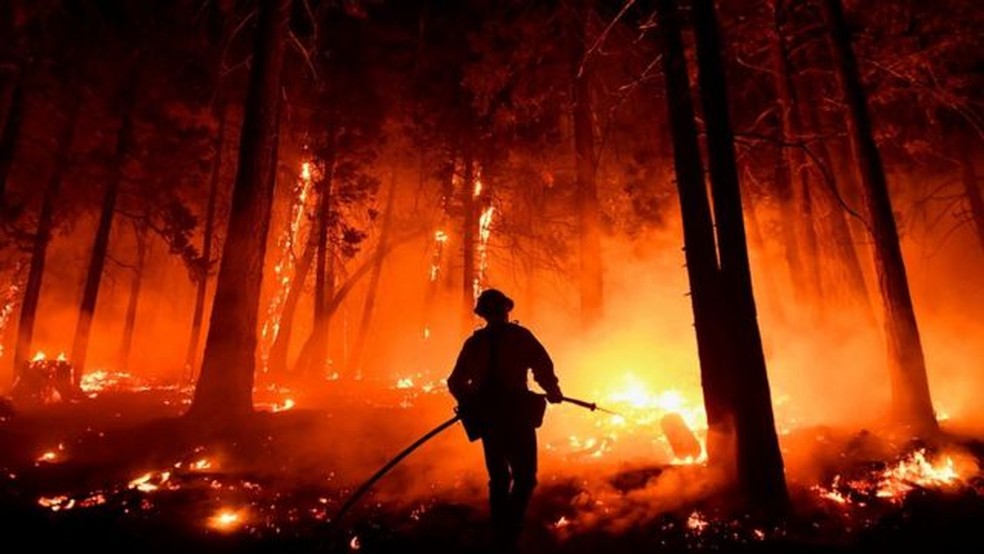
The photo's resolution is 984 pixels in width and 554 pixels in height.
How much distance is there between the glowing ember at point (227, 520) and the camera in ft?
21.6

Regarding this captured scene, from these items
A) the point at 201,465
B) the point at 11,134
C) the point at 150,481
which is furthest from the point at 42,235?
the point at 150,481

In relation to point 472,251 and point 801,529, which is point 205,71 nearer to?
point 472,251

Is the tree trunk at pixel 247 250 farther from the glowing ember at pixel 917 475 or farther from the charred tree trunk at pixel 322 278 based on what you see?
the glowing ember at pixel 917 475

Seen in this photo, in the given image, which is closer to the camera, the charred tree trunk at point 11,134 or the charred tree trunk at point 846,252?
the charred tree trunk at point 846,252

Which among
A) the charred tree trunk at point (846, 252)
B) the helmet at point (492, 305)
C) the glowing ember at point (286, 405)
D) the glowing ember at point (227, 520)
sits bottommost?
the glowing ember at point (227, 520)

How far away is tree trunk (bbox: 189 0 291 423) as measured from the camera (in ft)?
36.8

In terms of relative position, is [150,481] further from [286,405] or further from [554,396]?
[286,405]

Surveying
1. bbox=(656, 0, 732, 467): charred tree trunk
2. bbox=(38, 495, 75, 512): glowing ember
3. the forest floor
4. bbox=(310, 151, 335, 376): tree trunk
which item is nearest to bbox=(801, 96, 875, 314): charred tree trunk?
the forest floor

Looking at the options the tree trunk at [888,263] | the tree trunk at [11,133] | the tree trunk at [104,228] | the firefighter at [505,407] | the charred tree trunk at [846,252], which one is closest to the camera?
the firefighter at [505,407]

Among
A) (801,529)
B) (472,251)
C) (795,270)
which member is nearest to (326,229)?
(472,251)

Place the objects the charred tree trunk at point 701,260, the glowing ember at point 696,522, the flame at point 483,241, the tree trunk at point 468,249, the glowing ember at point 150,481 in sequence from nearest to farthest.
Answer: the glowing ember at point 696,522 → the charred tree trunk at point 701,260 → the glowing ember at point 150,481 → the tree trunk at point 468,249 → the flame at point 483,241

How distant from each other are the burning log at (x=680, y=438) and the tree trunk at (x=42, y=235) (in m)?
17.3

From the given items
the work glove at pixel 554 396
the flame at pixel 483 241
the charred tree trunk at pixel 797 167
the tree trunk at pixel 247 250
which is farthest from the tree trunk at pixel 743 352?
the flame at pixel 483 241

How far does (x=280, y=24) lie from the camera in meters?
12.9
